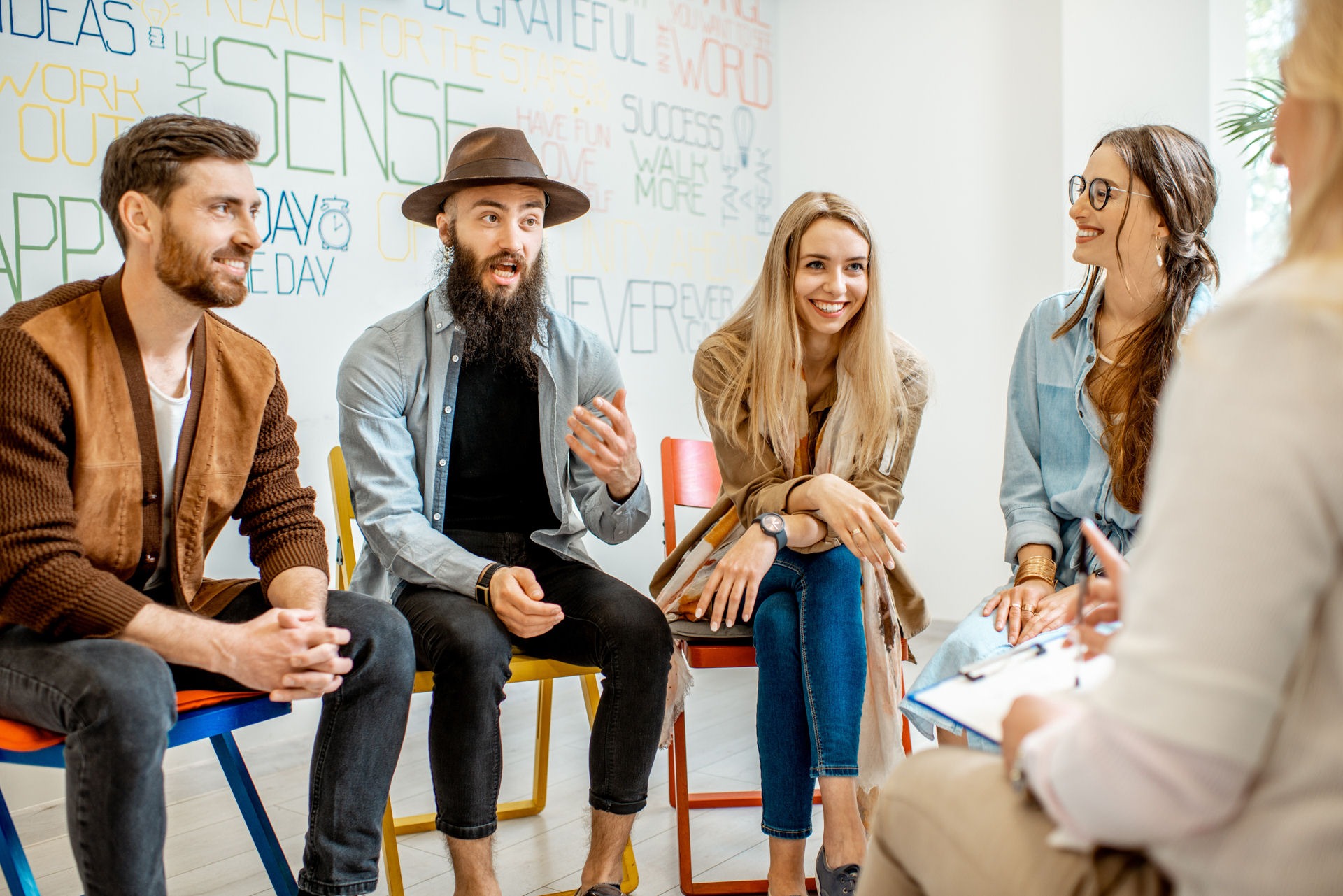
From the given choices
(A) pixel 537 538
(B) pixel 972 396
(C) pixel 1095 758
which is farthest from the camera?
(B) pixel 972 396

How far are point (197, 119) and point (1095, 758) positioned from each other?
1.73 m

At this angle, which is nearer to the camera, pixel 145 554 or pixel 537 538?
pixel 145 554

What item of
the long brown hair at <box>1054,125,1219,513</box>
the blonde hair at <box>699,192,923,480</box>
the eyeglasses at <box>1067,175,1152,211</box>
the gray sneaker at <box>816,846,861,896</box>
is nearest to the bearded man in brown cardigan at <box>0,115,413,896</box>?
the gray sneaker at <box>816,846,861,896</box>

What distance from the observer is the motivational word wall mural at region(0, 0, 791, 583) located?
253 cm

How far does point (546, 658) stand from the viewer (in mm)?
2072

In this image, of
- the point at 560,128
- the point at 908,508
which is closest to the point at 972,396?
the point at 908,508

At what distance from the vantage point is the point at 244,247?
188 cm

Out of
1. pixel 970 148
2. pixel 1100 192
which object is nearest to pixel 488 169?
pixel 1100 192

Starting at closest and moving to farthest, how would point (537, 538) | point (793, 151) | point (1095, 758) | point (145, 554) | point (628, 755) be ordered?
point (1095, 758) < point (145, 554) < point (628, 755) < point (537, 538) < point (793, 151)

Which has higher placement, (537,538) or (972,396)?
(972,396)

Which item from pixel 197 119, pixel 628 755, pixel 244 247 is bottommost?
pixel 628 755

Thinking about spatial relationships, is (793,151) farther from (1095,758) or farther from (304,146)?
(1095,758)

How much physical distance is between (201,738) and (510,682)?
29.4 inches

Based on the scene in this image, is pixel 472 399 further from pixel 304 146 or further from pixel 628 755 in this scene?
pixel 304 146
